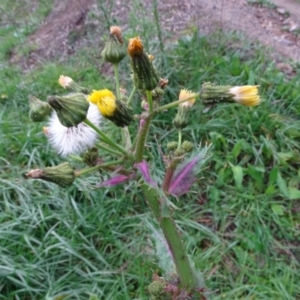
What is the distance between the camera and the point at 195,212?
10.1ft

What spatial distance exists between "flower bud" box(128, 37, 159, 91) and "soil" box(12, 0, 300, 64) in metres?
3.03

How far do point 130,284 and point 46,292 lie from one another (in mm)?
456

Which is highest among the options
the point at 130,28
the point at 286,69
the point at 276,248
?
the point at 130,28

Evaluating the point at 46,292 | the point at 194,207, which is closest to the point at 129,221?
the point at 194,207

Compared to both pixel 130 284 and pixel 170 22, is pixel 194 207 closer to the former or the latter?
pixel 130 284

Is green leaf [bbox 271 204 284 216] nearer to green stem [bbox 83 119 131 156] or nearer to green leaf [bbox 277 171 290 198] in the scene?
green leaf [bbox 277 171 290 198]

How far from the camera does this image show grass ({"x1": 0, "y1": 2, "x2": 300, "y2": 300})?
271cm

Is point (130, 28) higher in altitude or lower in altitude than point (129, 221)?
higher

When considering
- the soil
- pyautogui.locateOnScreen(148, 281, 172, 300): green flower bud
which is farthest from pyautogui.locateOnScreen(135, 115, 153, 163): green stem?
the soil

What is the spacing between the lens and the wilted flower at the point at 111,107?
1.20 metres

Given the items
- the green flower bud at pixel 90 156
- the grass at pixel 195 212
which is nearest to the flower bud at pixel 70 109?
the green flower bud at pixel 90 156

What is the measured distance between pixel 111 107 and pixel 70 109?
100 mm

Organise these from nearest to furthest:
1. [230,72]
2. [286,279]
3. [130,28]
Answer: [286,279] < [230,72] < [130,28]

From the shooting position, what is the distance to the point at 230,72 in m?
3.73
